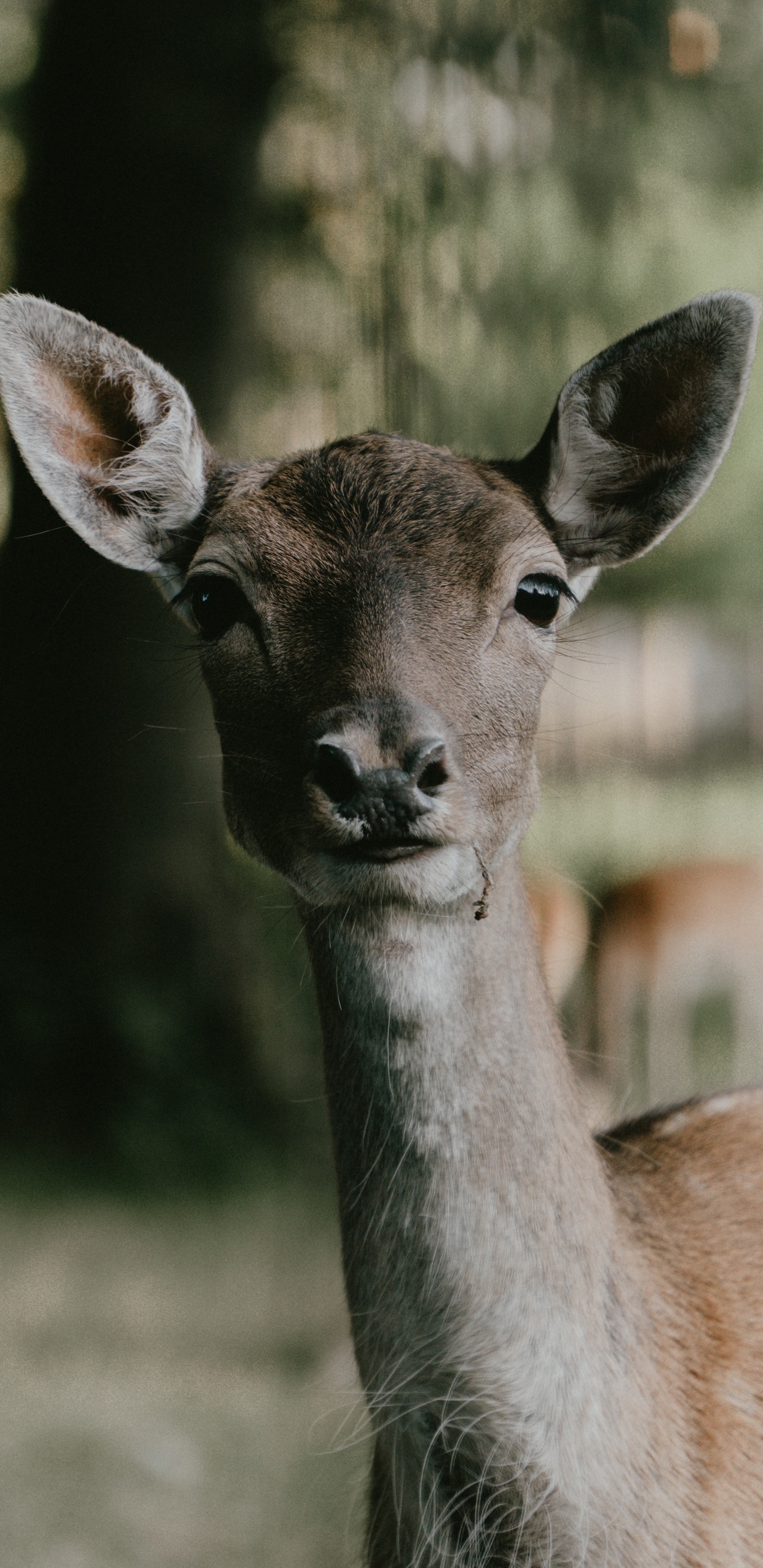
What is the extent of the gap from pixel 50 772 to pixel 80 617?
66 cm

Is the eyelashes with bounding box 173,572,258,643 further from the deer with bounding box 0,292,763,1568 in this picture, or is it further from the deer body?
the deer body

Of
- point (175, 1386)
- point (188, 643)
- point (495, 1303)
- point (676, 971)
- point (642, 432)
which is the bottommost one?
point (175, 1386)

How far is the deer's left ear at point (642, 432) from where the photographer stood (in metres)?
1.68

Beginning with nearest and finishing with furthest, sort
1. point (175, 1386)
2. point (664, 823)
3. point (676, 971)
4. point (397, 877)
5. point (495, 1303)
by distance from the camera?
1. point (397, 877)
2. point (495, 1303)
3. point (175, 1386)
4. point (664, 823)
5. point (676, 971)

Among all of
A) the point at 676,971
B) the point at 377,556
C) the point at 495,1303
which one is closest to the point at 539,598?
the point at 377,556

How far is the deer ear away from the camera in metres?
1.73

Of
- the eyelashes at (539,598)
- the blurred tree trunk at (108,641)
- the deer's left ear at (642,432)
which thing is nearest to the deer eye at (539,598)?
the eyelashes at (539,598)

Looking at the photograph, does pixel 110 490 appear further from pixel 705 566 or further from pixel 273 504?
pixel 705 566

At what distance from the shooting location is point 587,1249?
157 centimetres

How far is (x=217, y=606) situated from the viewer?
5.65 ft

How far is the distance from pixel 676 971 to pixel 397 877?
Answer: 332 cm

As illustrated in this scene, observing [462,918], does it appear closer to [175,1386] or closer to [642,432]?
[642,432]

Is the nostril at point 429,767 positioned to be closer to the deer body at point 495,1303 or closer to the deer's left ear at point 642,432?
the deer body at point 495,1303

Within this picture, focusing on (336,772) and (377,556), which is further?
(377,556)
